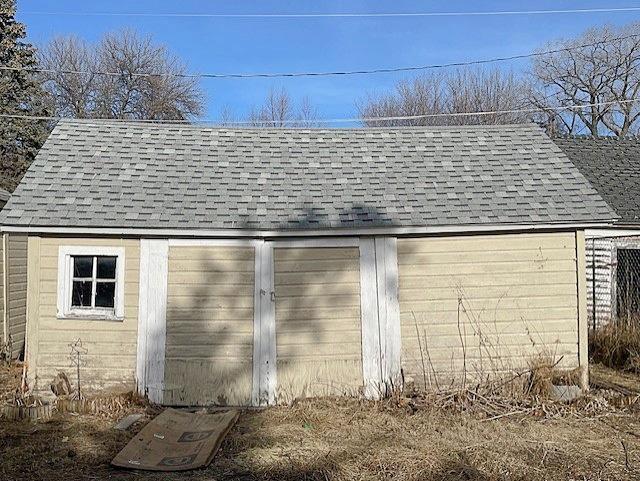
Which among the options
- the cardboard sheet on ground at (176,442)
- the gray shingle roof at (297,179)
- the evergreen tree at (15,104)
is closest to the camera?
the cardboard sheet on ground at (176,442)

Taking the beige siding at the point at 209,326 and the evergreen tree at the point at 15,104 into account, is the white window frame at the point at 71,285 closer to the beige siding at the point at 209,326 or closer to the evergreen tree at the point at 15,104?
the beige siding at the point at 209,326

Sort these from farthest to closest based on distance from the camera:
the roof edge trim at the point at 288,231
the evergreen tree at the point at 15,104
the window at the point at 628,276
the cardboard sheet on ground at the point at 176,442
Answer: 1. the evergreen tree at the point at 15,104
2. the window at the point at 628,276
3. the roof edge trim at the point at 288,231
4. the cardboard sheet on ground at the point at 176,442

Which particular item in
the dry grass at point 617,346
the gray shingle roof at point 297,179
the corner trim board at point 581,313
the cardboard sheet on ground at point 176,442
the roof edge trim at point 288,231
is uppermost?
the gray shingle roof at point 297,179

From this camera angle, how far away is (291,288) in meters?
8.36

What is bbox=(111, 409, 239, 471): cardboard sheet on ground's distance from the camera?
19.5ft

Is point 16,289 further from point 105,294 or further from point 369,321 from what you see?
point 369,321

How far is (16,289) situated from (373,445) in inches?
352

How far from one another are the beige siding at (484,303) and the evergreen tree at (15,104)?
20.6 m

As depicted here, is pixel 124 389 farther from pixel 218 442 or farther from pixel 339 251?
pixel 339 251

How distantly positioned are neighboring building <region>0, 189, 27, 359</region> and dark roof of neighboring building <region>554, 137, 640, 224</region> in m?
12.1

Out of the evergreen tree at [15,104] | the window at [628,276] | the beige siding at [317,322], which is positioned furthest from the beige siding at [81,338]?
the evergreen tree at [15,104]

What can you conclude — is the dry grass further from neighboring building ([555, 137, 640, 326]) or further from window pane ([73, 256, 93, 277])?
window pane ([73, 256, 93, 277])

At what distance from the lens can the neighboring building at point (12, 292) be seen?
11.7 metres

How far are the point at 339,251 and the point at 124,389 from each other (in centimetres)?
345
